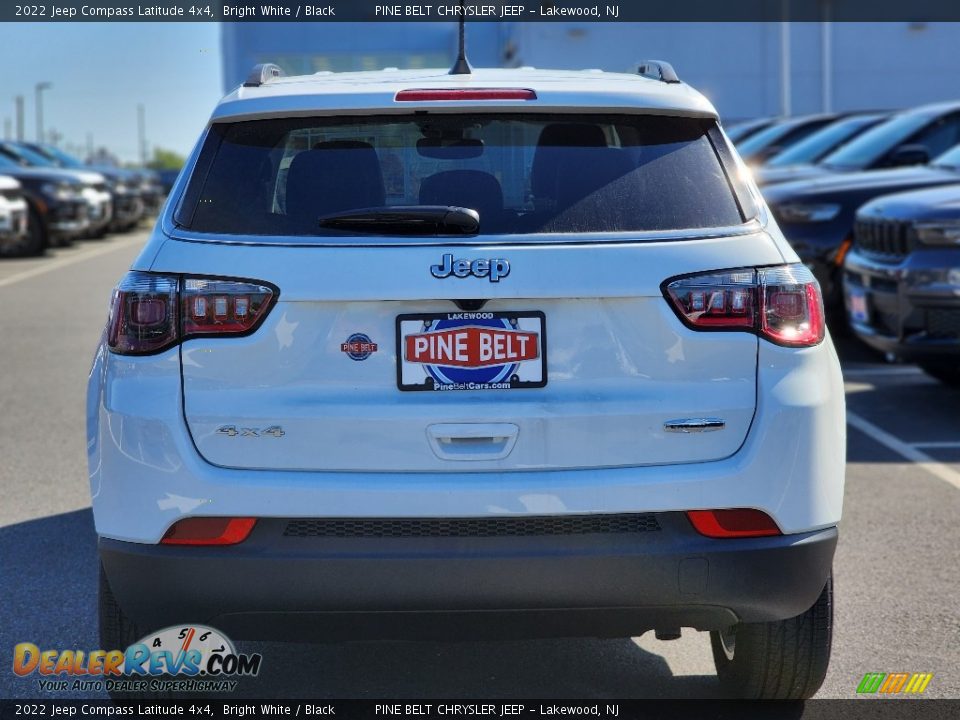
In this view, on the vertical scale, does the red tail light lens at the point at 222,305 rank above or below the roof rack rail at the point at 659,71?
below

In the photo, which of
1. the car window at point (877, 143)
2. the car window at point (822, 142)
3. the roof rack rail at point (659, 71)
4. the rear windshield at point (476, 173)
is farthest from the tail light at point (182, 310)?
the car window at point (822, 142)

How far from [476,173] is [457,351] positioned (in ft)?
1.58

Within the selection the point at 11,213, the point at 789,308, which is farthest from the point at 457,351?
the point at 11,213

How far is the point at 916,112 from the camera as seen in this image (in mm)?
13117

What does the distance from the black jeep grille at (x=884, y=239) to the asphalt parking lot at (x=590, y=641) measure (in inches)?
36.7

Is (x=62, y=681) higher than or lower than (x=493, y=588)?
lower

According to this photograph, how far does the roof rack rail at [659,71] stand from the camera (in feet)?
13.1

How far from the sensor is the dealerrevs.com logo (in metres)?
3.63

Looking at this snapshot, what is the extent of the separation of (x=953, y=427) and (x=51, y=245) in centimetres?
1980

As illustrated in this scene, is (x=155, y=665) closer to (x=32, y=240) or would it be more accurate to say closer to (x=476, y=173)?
(x=476, y=173)

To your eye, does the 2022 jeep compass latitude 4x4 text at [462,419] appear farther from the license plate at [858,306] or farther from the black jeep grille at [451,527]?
the license plate at [858,306]

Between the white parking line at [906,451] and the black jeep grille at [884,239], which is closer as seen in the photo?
the white parking line at [906,451]

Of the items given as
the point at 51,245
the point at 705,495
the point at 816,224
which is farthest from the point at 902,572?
the point at 51,245

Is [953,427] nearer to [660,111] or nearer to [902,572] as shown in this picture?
[902,572]
